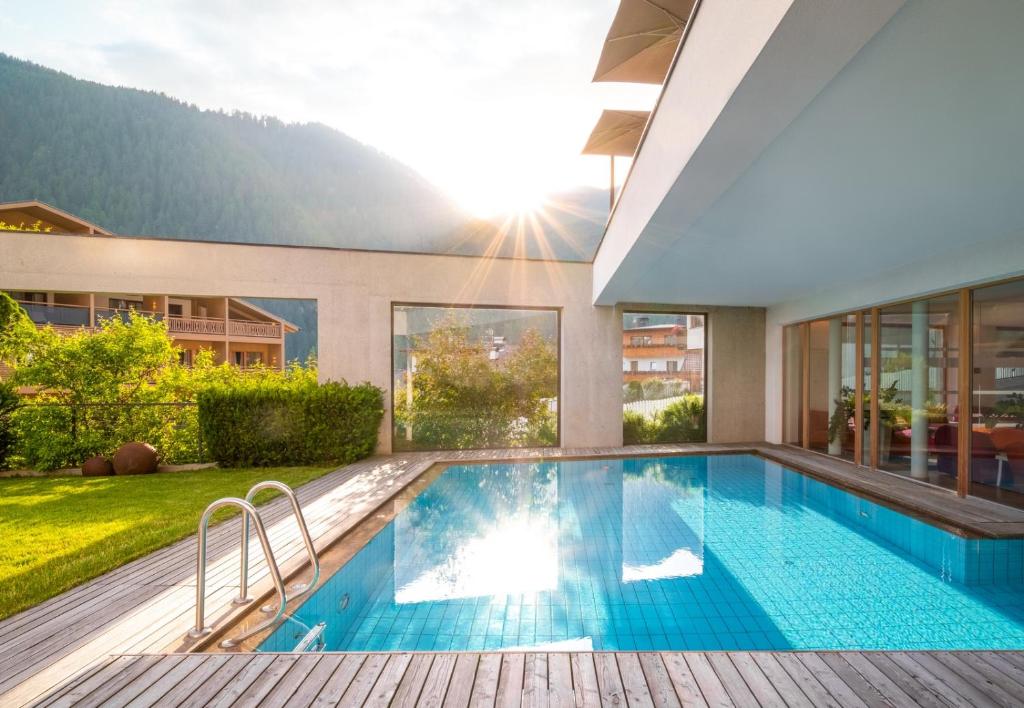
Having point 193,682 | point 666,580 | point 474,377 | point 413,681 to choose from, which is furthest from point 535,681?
point 474,377

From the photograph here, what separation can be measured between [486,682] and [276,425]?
633 cm

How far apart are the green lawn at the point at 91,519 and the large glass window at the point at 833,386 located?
7948 mm

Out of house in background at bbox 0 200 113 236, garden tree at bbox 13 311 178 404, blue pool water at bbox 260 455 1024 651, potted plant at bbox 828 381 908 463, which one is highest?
house in background at bbox 0 200 113 236

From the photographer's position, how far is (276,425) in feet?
24.1

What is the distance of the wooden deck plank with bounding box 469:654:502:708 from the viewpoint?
198 cm

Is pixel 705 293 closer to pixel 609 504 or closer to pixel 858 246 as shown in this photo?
pixel 858 246

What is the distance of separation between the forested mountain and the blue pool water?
60.2 ft

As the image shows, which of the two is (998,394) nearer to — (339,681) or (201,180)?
(339,681)

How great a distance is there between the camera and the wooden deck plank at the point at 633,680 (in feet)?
6.48

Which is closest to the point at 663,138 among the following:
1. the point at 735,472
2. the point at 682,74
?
the point at 682,74

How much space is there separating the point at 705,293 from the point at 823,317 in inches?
75.9

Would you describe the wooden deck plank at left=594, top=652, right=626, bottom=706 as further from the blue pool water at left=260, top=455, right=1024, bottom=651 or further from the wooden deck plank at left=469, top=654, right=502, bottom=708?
the blue pool water at left=260, top=455, right=1024, bottom=651

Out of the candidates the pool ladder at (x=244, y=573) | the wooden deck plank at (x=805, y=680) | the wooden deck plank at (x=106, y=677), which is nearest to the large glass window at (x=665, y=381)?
the wooden deck plank at (x=805, y=680)

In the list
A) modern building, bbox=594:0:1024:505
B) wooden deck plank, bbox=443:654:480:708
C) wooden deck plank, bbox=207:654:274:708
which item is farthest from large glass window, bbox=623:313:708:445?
wooden deck plank, bbox=207:654:274:708
